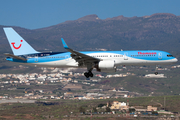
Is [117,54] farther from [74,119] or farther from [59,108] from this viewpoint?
[59,108]

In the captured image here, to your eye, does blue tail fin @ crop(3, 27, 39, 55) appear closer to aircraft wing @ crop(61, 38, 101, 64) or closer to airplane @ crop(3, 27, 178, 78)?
airplane @ crop(3, 27, 178, 78)

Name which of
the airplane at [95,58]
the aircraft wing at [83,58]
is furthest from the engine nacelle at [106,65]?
the aircraft wing at [83,58]

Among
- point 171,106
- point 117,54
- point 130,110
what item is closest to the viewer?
point 117,54

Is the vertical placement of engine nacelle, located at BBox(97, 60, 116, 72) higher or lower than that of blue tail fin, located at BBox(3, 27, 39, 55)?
lower

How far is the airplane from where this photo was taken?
59.2 metres

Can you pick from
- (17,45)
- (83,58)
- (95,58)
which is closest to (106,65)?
(95,58)

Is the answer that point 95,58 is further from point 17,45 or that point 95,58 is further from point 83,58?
point 17,45

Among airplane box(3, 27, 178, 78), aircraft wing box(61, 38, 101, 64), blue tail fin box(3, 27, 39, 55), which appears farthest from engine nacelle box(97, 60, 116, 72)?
blue tail fin box(3, 27, 39, 55)

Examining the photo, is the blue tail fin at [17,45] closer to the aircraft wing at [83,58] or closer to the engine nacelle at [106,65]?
the aircraft wing at [83,58]

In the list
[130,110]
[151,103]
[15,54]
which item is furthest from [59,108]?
[15,54]

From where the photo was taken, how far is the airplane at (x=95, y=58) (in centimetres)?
5925

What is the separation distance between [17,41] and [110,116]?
83213mm

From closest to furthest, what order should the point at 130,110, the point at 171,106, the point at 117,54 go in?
the point at 117,54
the point at 130,110
the point at 171,106

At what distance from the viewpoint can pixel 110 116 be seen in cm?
13762
